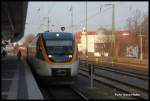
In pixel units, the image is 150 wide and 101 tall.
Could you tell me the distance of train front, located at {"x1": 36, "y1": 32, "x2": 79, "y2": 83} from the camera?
20609mm

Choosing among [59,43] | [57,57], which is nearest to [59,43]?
[59,43]

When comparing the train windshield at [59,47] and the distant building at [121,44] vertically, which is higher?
the distant building at [121,44]

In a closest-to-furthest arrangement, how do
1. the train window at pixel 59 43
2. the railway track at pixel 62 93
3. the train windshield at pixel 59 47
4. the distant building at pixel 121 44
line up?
the railway track at pixel 62 93, the train windshield at pixel 59 47, the train window at pixel 59 43, the distant building at pixel 121 44

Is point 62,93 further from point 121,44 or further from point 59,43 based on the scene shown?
point 121,44

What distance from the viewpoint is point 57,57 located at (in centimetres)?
2109

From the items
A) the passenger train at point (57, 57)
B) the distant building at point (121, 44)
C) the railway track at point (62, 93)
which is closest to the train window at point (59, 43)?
the passenger train at point (57, 57)

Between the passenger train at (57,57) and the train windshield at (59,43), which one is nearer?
the passenger train at (57,57)

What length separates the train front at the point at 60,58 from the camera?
811 inches

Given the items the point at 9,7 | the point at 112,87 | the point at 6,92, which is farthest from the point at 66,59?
the point at 9,7

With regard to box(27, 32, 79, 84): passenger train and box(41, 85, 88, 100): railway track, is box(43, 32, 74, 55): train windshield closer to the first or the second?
box(27, 32, 79, 84): passenger train

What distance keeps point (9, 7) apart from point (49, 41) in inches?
642

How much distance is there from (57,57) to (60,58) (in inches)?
6.5

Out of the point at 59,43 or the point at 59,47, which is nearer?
the point at 59,47

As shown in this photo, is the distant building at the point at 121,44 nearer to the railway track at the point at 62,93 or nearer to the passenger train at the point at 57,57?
the passenger train at the point at 57,57
